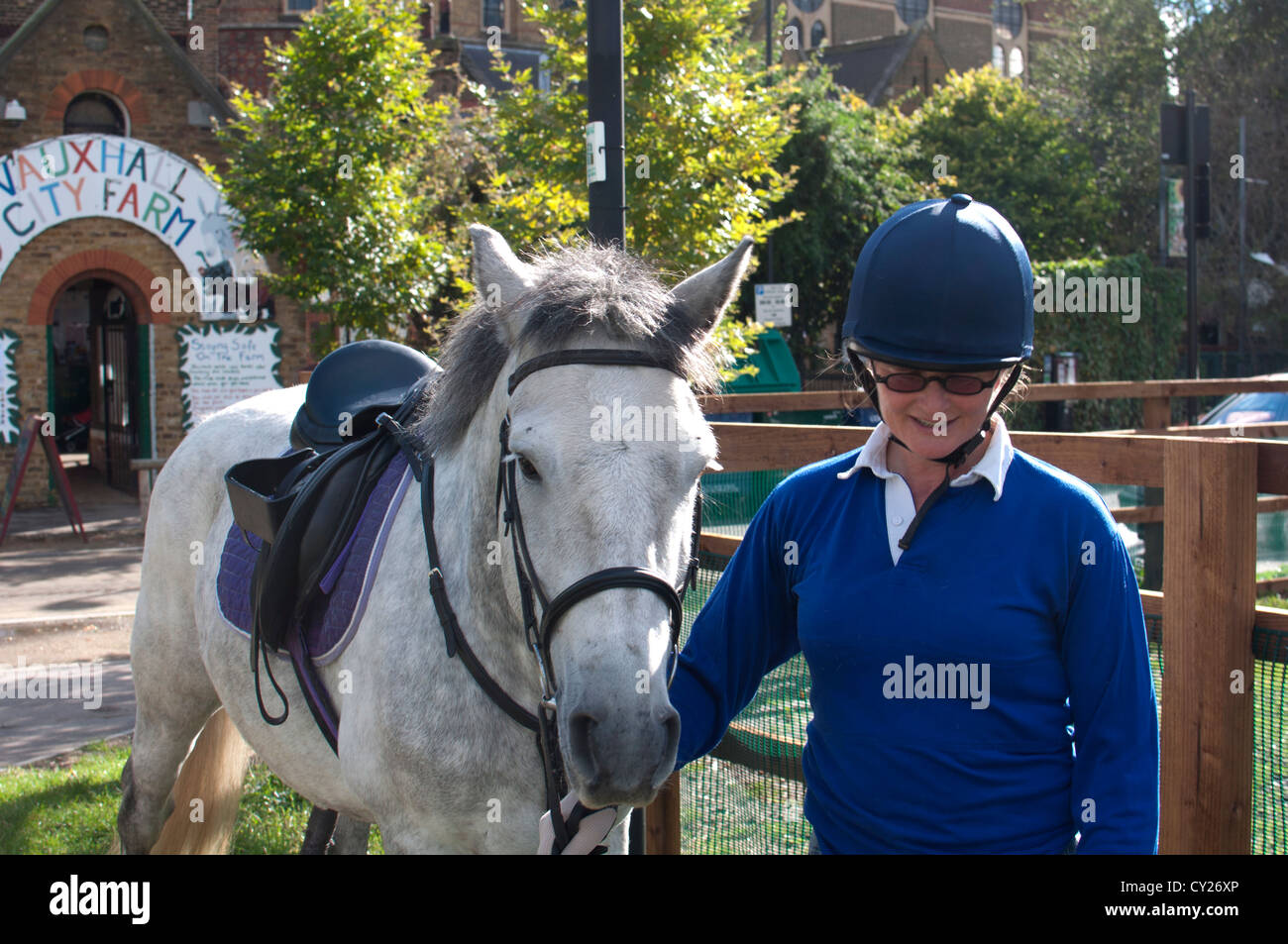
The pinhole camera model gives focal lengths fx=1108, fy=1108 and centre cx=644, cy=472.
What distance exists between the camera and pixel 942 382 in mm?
1787

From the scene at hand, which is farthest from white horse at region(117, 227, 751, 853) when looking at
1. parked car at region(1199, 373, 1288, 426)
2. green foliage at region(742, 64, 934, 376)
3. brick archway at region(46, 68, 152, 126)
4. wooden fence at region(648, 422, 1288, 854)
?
brick archway at region(46, 68, 152, 126)

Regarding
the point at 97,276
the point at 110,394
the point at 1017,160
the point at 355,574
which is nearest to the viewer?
the point at 355,574

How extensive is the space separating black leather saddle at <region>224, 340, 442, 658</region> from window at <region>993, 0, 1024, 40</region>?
6256 centimetres

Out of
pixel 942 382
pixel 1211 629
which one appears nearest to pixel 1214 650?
pixel 1211 629

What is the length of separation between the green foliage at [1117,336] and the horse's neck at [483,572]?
62.1ft

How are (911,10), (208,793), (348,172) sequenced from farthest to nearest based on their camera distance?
(911,10) → (348,172) → (208,793)

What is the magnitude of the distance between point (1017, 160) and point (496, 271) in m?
29.2

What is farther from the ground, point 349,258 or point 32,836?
point 349,258

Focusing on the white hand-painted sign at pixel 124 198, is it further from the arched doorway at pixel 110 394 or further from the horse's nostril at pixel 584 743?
the horse's nostril at pixel 584 743

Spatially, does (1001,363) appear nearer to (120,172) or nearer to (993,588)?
(993,588)

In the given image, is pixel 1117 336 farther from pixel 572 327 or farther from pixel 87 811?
pixel 572 327

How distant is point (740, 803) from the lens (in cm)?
405
